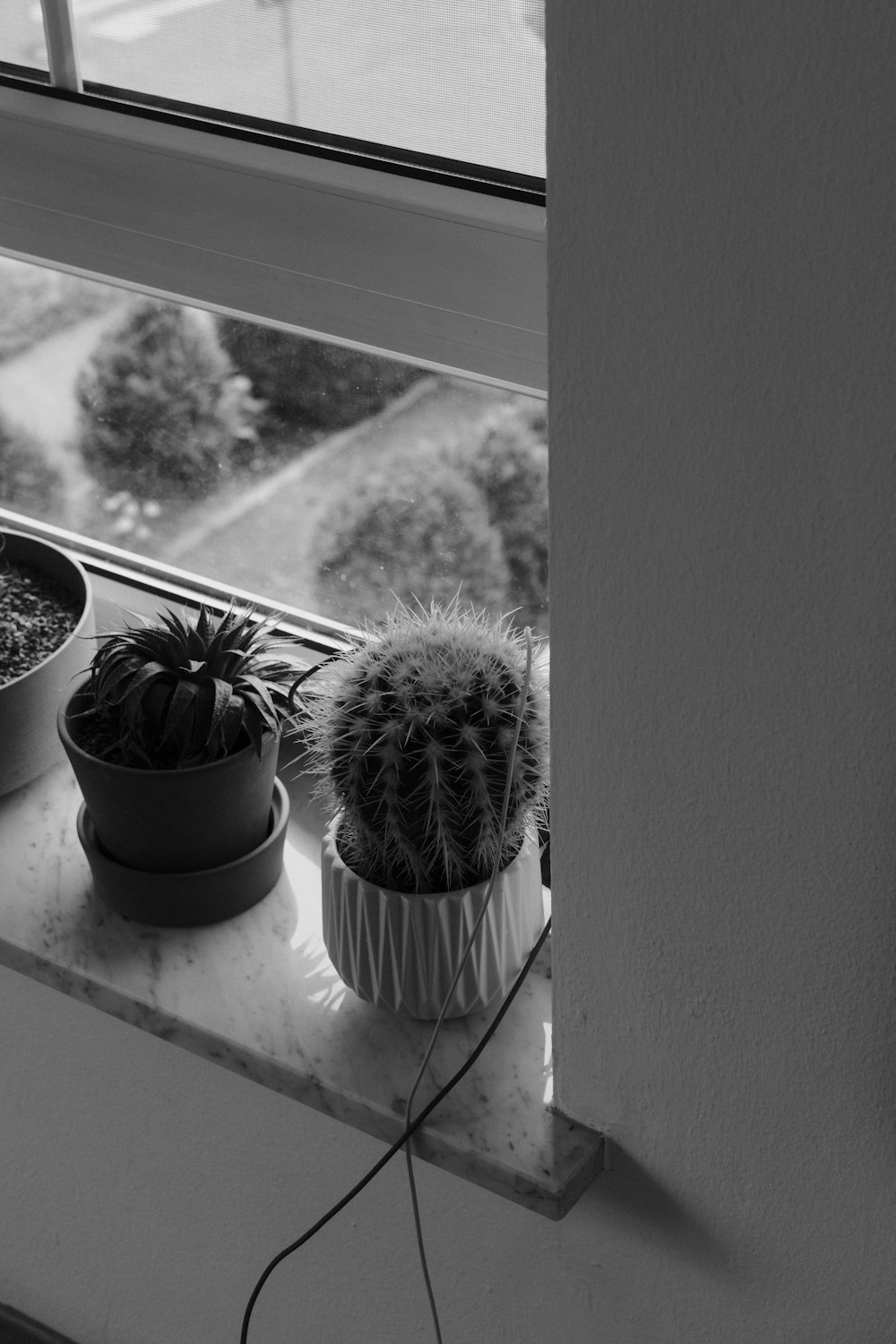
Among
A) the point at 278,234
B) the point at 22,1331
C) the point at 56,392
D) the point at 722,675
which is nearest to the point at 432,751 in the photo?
the point at 722,675

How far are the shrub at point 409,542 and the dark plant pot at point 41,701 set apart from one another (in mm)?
223

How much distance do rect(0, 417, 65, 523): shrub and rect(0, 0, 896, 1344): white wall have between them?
0.79m

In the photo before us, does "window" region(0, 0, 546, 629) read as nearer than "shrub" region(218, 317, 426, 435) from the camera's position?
Yes

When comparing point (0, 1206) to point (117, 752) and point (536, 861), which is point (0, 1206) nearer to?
point (117, 752)

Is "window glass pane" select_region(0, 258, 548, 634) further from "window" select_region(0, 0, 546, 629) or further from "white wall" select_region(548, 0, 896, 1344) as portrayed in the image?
"white wall" select_region(548, 0, 896, 1344)

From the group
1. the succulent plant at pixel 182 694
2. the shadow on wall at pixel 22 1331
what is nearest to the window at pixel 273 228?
the succulent plant at pixel 182 694

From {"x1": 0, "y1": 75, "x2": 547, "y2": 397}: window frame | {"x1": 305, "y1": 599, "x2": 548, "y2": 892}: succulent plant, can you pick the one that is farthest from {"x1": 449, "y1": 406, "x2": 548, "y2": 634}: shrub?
{"x1": 305, "y1": 599, "x2": 548, "y2": 892}: succulent plant

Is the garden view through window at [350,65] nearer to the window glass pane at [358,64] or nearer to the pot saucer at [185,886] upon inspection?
the window glass pane at [358,64]

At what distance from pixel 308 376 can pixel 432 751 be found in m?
0.45

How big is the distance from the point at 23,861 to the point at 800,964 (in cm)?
68

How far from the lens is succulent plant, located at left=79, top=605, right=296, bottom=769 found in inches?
35.0

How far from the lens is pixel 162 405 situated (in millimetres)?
1152

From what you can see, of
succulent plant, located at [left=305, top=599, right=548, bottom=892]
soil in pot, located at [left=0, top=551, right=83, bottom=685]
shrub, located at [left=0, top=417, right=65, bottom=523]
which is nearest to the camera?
succulent plant, located at [left=305, top=599, right=548, bottom=892]

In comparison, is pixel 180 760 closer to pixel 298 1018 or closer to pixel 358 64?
pixel 298 1018
